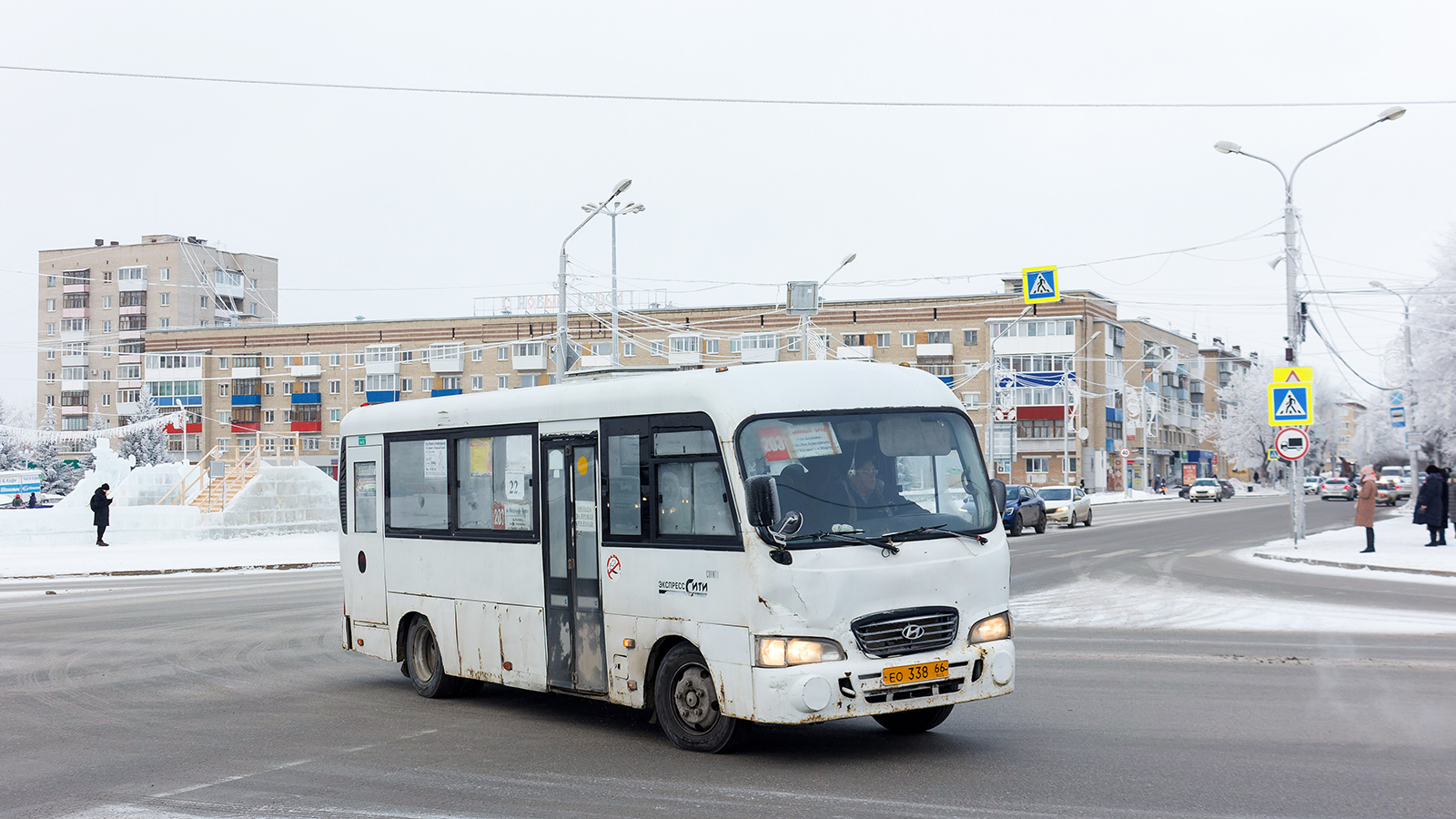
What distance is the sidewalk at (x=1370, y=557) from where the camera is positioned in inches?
955

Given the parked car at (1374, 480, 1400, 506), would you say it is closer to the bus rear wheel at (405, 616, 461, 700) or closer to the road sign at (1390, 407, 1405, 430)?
the road sign at (1390, 407, 1405, 430)

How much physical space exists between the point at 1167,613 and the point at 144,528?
31.1m

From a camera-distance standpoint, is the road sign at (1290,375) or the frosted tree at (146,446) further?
the frosted tree at (146,446)

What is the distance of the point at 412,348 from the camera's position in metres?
103

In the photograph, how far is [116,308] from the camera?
389 ft

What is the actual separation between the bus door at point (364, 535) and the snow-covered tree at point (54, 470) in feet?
246

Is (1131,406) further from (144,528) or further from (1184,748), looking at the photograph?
(1184,748)

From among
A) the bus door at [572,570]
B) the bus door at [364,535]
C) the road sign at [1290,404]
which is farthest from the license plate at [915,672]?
the road sign at [1290,404]

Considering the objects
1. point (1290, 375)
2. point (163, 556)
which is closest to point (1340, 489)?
point (1290, 375)

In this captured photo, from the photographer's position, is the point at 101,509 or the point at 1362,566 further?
the point at 101,509

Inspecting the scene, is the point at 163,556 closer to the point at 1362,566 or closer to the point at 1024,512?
the point at 1024,512

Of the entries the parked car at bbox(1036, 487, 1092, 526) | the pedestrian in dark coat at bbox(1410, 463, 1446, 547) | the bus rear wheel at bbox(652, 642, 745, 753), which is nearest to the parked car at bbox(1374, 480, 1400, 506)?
the parked car at bbox(1036, 487, 1092, 526)

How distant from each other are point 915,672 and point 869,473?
1.27 m

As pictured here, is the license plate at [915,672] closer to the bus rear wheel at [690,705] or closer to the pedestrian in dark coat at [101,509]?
the bus rear wheel at [690,705]
